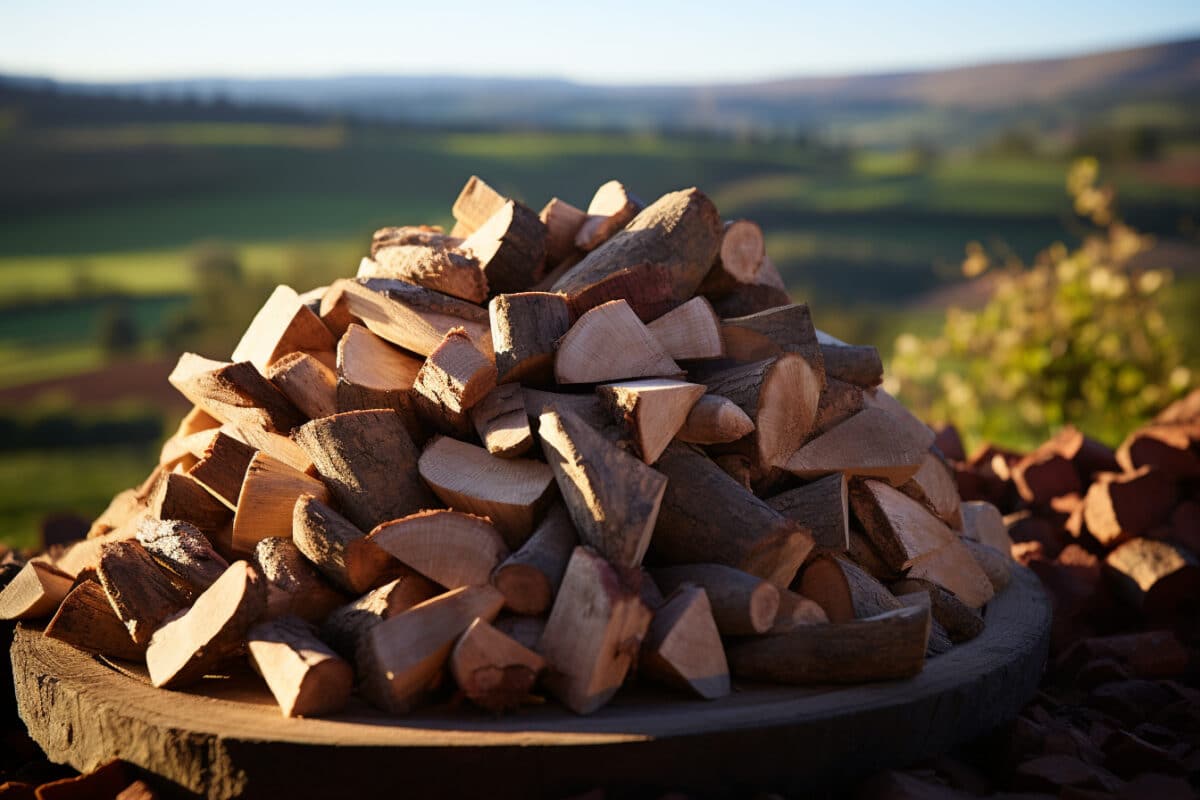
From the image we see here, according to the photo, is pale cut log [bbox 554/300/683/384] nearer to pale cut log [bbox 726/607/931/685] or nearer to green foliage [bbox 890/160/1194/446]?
pale cut log [bbox 726/607/931/685]

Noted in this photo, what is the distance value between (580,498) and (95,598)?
40.3 inches

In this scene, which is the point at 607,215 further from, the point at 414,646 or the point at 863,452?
the point at 414,646

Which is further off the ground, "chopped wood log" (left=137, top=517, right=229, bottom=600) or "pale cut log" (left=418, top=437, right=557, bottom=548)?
"pale cut log" (left=418, top=437, right=557, bottom=548)

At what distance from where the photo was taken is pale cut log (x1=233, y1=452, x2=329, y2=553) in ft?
7.07

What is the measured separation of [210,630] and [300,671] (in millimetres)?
232

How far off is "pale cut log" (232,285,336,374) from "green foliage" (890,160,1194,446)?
3919 millimetres

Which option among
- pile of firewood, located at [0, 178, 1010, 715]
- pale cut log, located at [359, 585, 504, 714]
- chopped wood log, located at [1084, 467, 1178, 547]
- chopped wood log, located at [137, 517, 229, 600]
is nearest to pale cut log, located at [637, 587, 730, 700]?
pile of firewood, located at [0, 178, 1010, 715]

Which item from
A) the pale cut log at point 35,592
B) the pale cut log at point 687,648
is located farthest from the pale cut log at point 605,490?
the pale cut log at point 35,592

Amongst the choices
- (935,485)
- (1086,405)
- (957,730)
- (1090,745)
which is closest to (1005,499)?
(935,485)

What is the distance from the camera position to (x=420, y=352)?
2.34 metres

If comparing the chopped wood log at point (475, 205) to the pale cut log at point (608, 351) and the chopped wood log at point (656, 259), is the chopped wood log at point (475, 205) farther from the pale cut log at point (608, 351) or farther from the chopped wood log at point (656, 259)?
the pale cut log at point (608, 351)

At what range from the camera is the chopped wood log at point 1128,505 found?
3225mm

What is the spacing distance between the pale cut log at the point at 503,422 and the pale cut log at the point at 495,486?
0.03 m

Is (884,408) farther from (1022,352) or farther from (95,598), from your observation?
(1022,352)
